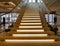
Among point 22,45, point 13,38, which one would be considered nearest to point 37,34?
point 13,38

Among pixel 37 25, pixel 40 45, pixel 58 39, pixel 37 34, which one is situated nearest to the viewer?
pixel 40 45

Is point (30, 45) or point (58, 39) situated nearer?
point (30, 45)

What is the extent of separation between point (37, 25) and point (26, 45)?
190 centimetres

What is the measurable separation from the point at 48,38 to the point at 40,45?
0.51m

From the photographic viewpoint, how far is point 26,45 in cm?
278

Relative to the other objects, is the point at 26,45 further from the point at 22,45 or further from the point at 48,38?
the point at 48,38

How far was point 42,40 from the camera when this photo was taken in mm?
3174

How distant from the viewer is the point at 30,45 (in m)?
2.77

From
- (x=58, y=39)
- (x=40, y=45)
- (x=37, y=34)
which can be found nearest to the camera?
(x=40, y=45)

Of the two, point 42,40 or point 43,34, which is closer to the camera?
point 42,40

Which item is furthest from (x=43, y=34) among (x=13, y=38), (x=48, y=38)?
(x=13, y=38)

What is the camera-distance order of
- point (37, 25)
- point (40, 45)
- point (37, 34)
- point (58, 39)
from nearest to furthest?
1. point (40, 45)
2. point (58, 39)
3. point (37, 34)
4. point (37, 25)

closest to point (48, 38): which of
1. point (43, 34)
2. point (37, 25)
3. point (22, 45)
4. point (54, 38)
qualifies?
point (54, 38)

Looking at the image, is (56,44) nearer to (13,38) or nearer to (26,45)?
(26,45)
